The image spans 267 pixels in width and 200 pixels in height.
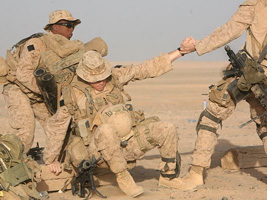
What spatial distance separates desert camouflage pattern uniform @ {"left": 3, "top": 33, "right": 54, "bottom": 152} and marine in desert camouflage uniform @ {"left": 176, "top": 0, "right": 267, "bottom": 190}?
191cm

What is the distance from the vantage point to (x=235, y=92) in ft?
24.7

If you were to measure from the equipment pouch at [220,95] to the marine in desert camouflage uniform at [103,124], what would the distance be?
2.16 feet

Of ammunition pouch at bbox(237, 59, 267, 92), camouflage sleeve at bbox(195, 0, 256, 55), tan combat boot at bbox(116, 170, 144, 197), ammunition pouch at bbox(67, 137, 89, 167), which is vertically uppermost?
camouflage sleeve at bbox(195, 0, 256, 55)

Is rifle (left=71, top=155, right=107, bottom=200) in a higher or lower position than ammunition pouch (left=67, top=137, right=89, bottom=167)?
lower

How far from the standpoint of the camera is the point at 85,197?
7.29 m

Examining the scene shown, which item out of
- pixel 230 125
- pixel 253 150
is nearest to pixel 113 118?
pixel 253 150

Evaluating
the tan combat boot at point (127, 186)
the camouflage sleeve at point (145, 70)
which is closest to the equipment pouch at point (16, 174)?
the tan combat boot at point (127, 186)

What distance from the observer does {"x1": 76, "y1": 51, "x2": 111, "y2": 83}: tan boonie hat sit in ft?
23.7

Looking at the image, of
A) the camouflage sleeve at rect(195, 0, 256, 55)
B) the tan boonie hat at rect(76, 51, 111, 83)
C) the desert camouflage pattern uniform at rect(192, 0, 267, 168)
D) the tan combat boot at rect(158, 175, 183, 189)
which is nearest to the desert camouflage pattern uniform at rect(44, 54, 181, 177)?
the tan combat boot at rect(158, 175, 183, 189)

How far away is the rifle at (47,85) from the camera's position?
764 centimetres

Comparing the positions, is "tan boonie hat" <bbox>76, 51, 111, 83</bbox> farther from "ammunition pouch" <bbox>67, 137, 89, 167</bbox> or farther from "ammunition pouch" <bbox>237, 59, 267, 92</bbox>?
"ammunition pouch" <bbox>237, 59, 267, 92</bbox>

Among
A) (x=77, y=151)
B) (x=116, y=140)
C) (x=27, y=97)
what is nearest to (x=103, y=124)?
(x=116, y=140)

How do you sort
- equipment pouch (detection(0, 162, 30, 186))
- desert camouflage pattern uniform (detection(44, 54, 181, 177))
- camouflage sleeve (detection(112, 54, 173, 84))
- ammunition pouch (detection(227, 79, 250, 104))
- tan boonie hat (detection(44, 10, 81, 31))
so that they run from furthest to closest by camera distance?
tan boonie hat (detection(44, 10, 81, 31)) < camouflage sleeve (detection(112, 54, 173, 84)) < ammunition pouch (detection(227, 79, 250, 104)) < desert camouflage pattern uniform (detection(44, 54, 181, 177)) < equipment pouch (detection(0, 162, 30, 186))

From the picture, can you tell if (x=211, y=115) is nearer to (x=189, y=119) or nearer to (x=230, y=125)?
(x=230, y=125)
